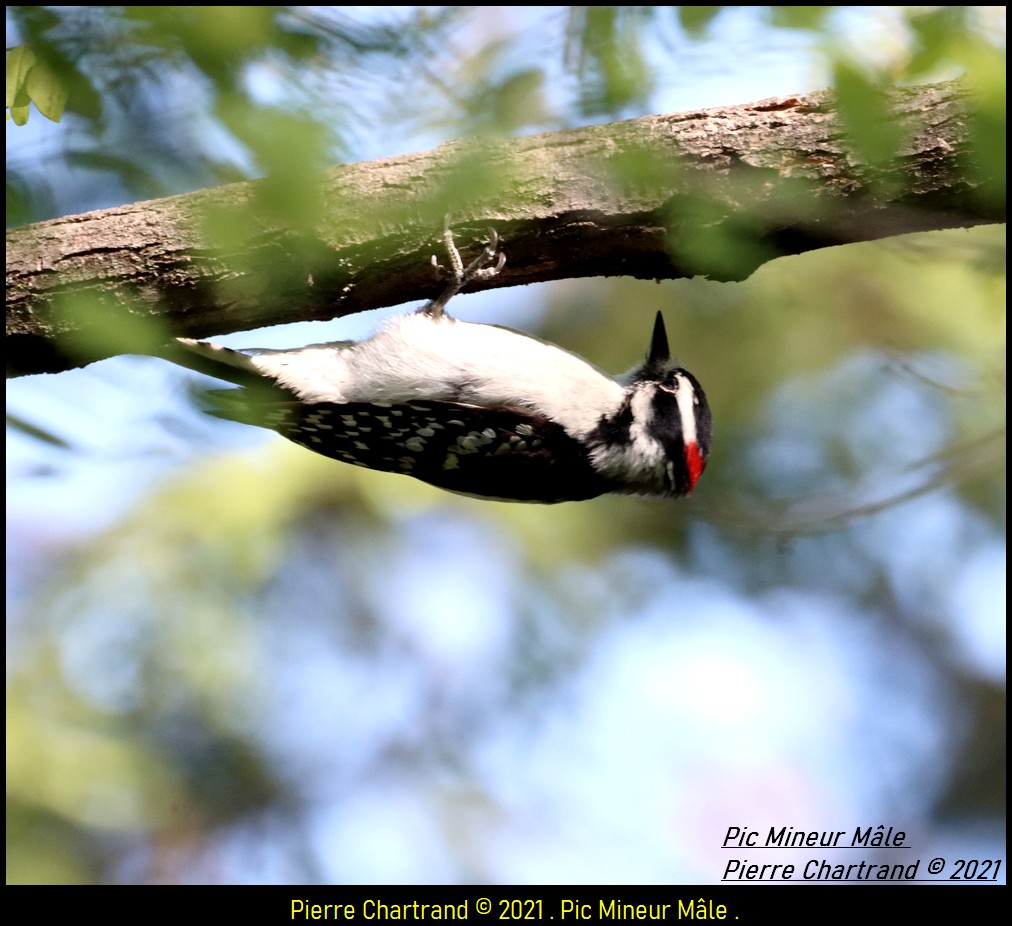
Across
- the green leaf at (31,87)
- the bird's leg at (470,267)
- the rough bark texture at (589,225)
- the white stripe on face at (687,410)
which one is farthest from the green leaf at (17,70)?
the white stripe on face at (687,410)

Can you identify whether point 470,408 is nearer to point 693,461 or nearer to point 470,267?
point 470,267

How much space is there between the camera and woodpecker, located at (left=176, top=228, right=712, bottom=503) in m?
4.08

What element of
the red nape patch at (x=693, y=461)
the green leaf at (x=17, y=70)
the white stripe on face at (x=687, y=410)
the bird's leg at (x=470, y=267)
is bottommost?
the red nape patch at (x=693, y=461)

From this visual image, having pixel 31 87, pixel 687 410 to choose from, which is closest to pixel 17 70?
pixel 31 87

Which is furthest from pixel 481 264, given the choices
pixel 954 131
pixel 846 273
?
pixel 846 273

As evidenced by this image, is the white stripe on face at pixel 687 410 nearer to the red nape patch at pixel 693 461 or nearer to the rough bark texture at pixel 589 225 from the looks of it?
the red nape patch at pixel 693 461

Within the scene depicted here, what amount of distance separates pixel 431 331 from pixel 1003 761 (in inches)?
307

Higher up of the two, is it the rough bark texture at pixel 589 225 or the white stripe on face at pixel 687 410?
the rough bark texture at pixel 589 225

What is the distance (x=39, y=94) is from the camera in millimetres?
1396

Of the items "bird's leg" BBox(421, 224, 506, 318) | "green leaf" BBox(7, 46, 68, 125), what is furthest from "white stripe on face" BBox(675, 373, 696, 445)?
"green leaf" BBox(7, 46, 68, 125)

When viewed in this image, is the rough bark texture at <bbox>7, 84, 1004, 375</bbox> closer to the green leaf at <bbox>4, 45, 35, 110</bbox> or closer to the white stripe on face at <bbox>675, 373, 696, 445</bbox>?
the white stripe on face at <bbox>675, 373, 696, 445</bbox>

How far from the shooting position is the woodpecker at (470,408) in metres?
4.08

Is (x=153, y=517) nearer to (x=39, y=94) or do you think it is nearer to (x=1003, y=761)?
(x=39, y=94)

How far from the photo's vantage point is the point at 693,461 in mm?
4398
